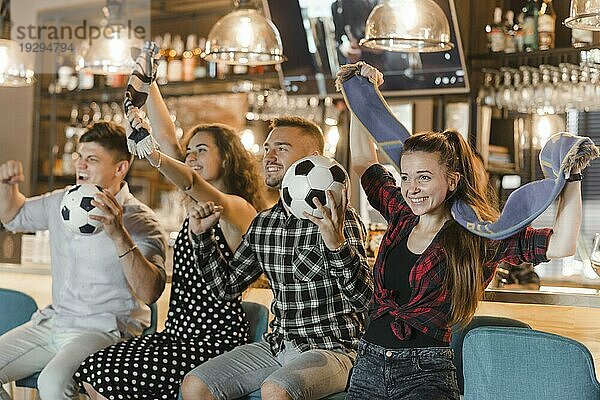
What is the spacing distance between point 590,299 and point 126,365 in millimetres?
1516

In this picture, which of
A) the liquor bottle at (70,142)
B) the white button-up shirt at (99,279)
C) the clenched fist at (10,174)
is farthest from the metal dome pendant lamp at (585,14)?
the liquor bottle at (70,142)

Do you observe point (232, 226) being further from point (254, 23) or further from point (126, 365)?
point (254, 23)

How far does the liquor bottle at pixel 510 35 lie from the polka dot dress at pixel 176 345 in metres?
2.51

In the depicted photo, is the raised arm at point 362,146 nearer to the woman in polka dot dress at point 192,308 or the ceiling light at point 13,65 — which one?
the woman in polka dot dress at point 192,308

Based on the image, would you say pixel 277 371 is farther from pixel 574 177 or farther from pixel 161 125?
pixel 161 125

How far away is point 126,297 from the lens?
12.2ft

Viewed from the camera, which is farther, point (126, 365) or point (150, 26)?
point (150, 26)

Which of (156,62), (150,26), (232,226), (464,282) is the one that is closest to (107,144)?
(156,62)

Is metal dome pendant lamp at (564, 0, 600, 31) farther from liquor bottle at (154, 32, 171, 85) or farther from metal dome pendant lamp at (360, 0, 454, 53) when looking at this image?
liquor bottle at (154, 32, 171, 85)

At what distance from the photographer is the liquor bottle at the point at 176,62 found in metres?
6.58

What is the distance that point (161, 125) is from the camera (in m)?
3.89

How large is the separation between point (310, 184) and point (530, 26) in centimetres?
276

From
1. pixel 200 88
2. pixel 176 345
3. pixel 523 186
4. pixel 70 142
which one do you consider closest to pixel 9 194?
pixel 176 345

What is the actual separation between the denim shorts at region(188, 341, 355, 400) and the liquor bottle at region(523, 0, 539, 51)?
2719 mm
